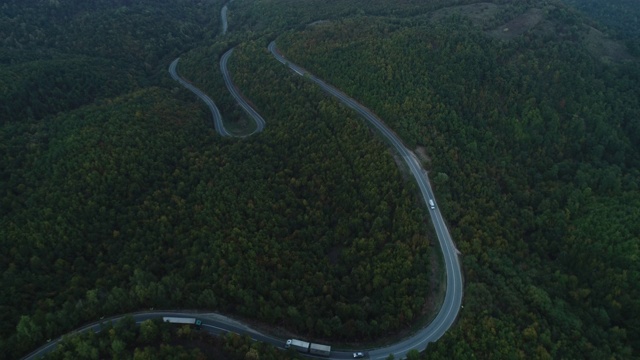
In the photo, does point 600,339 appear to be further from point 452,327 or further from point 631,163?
point 631,163

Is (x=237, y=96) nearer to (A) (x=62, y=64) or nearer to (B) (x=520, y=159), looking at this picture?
(A) (x=62, y=64)

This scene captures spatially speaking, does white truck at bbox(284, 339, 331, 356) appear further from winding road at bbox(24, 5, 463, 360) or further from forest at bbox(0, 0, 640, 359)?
forest at bbox(0, 0, 640, 359)

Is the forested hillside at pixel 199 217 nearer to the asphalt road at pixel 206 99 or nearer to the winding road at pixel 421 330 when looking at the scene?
the winding road at pixel 421 330

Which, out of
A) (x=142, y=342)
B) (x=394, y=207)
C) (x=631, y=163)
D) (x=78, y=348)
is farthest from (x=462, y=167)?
(x=78, y=348)

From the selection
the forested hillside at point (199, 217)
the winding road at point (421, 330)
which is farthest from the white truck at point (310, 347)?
the forested hillside at point (199, 217)

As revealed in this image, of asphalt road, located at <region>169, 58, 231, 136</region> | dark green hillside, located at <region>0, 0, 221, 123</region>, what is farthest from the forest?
asphalt road, located at <region>169, 58, 231, 136</region>

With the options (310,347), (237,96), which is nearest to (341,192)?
(310,347)
